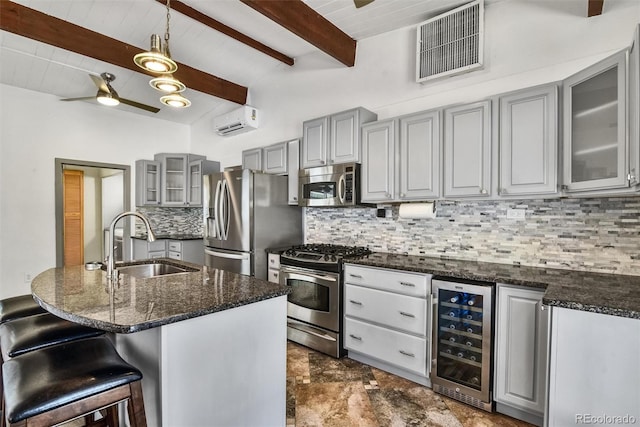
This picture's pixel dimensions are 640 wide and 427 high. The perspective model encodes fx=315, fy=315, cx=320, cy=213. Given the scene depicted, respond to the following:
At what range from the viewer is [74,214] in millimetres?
6484

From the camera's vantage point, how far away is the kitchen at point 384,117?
7.18 feet

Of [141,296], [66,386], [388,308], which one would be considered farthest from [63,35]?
[388,308]

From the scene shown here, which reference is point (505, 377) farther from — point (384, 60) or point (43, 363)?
point (384, 60)

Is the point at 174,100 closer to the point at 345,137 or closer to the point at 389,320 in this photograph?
the point at 345,137

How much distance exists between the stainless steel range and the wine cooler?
2.84 ft

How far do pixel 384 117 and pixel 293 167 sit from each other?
1168 millimetres

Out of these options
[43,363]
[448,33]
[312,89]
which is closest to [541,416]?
[43,363]

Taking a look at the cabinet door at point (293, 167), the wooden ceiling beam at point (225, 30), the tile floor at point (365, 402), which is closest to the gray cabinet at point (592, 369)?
the tile floor at point (365, 402)

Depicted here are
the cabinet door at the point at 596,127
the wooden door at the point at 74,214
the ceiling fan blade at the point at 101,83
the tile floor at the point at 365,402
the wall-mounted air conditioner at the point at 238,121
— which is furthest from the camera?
the wooden door at the point at 74,214

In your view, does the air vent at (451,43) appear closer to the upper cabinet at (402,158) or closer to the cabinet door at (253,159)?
the upper cabinet at (402,158)

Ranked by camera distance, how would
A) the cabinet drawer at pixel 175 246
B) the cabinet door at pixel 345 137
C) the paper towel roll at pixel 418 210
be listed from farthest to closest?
the cabinet drawer at pixel 175 246, the cabinet door at pixel 345 137, the paper towel roll at pixel 418 210

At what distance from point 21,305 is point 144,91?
368 cm

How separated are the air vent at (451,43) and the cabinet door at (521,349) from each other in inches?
74.0

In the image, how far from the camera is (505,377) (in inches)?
79.4
